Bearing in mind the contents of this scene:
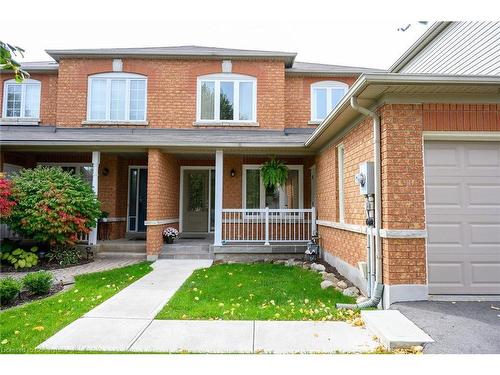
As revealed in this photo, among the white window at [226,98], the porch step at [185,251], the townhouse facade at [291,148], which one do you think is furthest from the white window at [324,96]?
the porch step at [185,251]

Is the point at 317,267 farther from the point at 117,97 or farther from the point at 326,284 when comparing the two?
the point at 117,97

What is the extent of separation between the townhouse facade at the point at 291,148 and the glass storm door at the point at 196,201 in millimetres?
36

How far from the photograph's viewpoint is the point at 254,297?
5.80 metres

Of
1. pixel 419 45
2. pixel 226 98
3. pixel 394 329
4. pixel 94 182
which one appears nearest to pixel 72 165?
pixel 94 182

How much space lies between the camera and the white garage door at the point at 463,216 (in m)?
Answer: 5.09

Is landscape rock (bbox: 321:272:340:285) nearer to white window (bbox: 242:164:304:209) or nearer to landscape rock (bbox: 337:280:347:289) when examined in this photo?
landscape rock (bbox: 337:280:347:289)

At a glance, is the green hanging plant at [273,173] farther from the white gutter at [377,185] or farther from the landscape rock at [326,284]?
the white gutter at [377,185]

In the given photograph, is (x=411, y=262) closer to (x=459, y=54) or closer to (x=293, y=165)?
(x=459, y=54)

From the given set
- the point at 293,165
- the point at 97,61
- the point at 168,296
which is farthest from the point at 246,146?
the point at 97,61

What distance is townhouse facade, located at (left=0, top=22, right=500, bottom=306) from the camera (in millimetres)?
5078

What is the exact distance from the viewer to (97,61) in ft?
38.5

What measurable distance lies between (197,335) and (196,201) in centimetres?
824

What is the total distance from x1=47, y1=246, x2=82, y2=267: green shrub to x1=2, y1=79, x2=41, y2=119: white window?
19.9 feet

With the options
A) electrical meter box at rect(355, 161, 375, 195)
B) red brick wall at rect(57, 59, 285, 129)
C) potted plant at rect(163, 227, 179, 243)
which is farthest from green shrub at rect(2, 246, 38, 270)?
electrical meter box at rect(355, 161, 375, 195)
